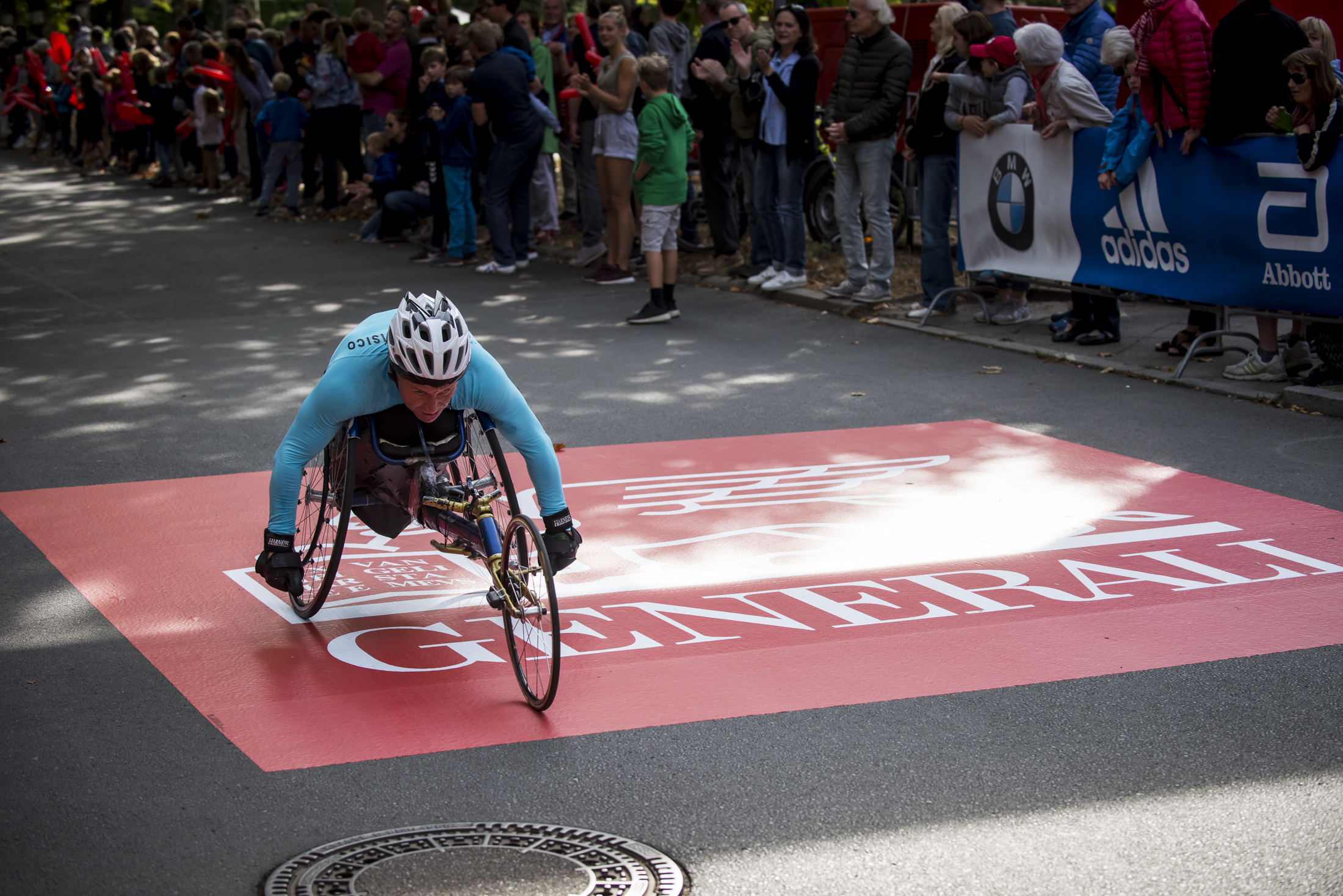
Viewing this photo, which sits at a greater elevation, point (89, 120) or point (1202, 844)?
point (89, 120)

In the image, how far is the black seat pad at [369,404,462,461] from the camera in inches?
193

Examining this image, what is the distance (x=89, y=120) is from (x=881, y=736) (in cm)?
2865

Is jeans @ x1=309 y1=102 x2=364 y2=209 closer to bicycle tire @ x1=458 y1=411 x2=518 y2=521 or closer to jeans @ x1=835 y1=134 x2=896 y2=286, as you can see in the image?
jeans @ x1=835 y1=134 x2=896 y2=286

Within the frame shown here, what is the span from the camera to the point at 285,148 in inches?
772

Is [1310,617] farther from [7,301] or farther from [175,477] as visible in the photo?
[7,301]

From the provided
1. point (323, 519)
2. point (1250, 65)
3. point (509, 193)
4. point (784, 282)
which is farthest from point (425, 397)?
point (509, 193)

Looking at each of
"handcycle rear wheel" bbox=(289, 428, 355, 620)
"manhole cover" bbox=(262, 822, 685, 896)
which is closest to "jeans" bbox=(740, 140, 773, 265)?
"handcycle rear wheel" bbox=(289, 428, 355, 620)

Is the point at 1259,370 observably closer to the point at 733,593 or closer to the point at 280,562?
the point at 733,593

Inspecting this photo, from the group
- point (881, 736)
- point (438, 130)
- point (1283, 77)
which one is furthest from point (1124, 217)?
point (438, 130)

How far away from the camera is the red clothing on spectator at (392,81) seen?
58.3ft

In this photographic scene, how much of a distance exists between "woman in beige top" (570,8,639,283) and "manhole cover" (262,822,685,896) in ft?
31.9

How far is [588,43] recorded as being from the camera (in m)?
14.5

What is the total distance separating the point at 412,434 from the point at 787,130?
26.3 ft

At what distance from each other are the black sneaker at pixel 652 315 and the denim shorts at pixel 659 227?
1.74 feet
